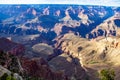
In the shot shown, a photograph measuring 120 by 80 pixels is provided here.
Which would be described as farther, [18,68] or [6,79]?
[18,68]

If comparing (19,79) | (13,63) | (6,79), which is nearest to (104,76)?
(19,79)

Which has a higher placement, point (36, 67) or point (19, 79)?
point (19, 79)

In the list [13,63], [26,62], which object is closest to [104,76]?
[13,63]

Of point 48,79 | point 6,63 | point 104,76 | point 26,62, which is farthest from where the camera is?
point 48,79

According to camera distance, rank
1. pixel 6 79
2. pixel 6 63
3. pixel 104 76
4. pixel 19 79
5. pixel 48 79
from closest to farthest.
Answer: pixel 6 79
pixel 19 79
pixel 104 76
pixel 6 63
pixel 48 79

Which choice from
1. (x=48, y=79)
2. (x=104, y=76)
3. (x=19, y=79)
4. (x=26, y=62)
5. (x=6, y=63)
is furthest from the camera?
(x=48, y=79)

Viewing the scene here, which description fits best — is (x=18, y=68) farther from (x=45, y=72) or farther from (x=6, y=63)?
(x=45, y=72)

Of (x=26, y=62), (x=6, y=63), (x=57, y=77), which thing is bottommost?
(x=57, y=77)

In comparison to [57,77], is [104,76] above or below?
above

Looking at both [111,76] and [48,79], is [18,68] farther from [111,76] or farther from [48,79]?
[48,79]
